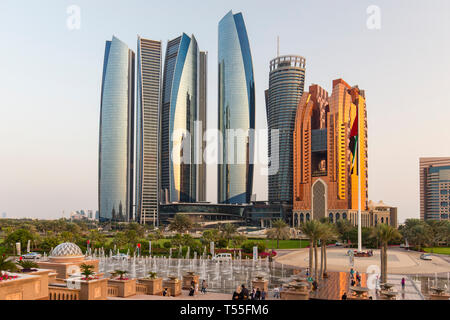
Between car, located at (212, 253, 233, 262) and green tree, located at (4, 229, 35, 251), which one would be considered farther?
green tree, located at (4, 229, 35, 251)

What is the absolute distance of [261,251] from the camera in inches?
2884

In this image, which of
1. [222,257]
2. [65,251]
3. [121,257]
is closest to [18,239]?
[121,257]

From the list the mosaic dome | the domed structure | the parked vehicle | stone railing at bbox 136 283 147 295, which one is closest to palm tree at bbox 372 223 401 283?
stone railing at bbox 136 283 147 295

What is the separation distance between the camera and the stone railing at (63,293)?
24.0 metres

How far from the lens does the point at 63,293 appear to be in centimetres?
2409

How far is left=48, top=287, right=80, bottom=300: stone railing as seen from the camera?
24.0 metres

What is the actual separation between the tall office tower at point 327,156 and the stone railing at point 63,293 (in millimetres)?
148123

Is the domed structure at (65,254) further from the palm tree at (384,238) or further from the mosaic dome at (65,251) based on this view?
the palm tree at (384,238)

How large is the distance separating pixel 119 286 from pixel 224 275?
851 inches

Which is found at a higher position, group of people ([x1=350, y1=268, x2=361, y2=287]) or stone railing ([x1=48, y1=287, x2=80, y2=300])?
stone railing ([x1=48, y1=287, x2=80, y2=300])

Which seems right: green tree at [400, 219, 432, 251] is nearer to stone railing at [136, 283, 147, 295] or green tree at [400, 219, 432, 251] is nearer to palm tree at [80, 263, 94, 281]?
stone railing at [136, 283, 147, 295]

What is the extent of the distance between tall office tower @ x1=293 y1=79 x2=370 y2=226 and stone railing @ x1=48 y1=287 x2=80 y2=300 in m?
148

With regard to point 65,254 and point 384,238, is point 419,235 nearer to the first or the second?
point 384,238

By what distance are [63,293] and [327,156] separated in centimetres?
15702
